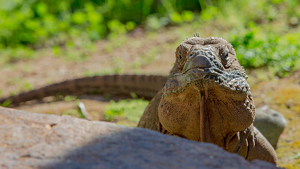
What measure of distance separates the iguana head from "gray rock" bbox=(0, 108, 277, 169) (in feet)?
2.02

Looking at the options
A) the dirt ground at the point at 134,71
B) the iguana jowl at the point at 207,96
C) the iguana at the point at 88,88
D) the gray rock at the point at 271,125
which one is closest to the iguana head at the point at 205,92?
the iguana jowl at the point at 207,96

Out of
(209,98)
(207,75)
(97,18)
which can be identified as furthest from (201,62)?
(97,18)

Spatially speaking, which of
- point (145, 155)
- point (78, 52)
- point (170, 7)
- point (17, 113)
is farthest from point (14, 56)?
point (145, 155)

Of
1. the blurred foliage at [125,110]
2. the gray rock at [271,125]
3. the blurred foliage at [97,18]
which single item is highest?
the blurred foliage at [97,18]

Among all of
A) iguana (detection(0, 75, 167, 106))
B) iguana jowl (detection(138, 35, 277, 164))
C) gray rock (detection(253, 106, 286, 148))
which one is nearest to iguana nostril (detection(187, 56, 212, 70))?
iguana jowl (detection(138, 35, 277, 164))

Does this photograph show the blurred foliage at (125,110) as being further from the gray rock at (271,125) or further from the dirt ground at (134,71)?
the gray rock at (271,125)

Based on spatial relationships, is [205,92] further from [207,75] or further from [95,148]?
[95,148]

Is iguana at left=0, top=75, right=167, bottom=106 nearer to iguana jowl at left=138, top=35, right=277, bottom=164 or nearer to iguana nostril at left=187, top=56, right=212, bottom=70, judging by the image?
iguana jowl at left=138, top=35, right=277, bottom=164

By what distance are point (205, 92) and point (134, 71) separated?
221 inches

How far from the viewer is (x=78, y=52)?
1029 centimetres

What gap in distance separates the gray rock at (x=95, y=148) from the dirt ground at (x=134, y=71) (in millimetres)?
2401

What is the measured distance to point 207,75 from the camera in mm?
2535

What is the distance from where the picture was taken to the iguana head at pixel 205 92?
8.46ft

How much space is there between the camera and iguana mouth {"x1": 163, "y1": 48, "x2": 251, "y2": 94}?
8.34 ft
